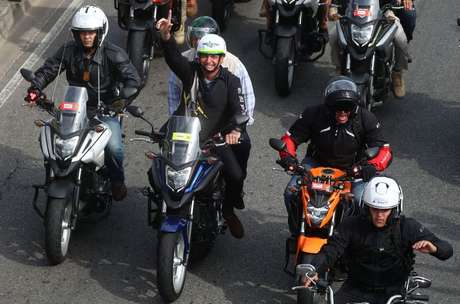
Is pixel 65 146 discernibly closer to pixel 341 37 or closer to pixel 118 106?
pixel 118 106

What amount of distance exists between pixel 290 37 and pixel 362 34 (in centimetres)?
105

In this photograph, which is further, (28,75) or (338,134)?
(28,75)

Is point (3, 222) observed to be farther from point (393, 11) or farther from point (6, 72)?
point (393, 11)

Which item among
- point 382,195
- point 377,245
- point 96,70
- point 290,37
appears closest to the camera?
point 382,195

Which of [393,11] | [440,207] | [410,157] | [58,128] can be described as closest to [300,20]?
[393,11]

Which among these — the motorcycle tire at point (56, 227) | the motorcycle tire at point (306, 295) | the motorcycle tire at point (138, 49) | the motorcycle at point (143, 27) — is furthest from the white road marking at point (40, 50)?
the motorcycle tire at point (306, 295)

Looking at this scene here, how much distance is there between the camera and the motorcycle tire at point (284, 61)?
12977 millimetres

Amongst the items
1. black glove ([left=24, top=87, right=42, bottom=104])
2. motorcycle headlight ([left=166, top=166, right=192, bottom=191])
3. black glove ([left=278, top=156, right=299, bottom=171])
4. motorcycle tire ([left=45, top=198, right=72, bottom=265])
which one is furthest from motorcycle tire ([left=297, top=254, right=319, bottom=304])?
black glove ([left=24, top=87, right=42, bottom=104])

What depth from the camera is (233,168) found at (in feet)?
33.5

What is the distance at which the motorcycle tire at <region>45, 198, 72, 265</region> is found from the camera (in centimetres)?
998

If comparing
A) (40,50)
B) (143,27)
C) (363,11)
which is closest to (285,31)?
(363,11)

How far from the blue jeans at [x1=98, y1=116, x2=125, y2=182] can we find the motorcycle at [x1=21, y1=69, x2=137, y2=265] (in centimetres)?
10

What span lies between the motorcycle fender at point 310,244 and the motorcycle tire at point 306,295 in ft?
0.17

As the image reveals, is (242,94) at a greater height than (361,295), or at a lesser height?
greater
